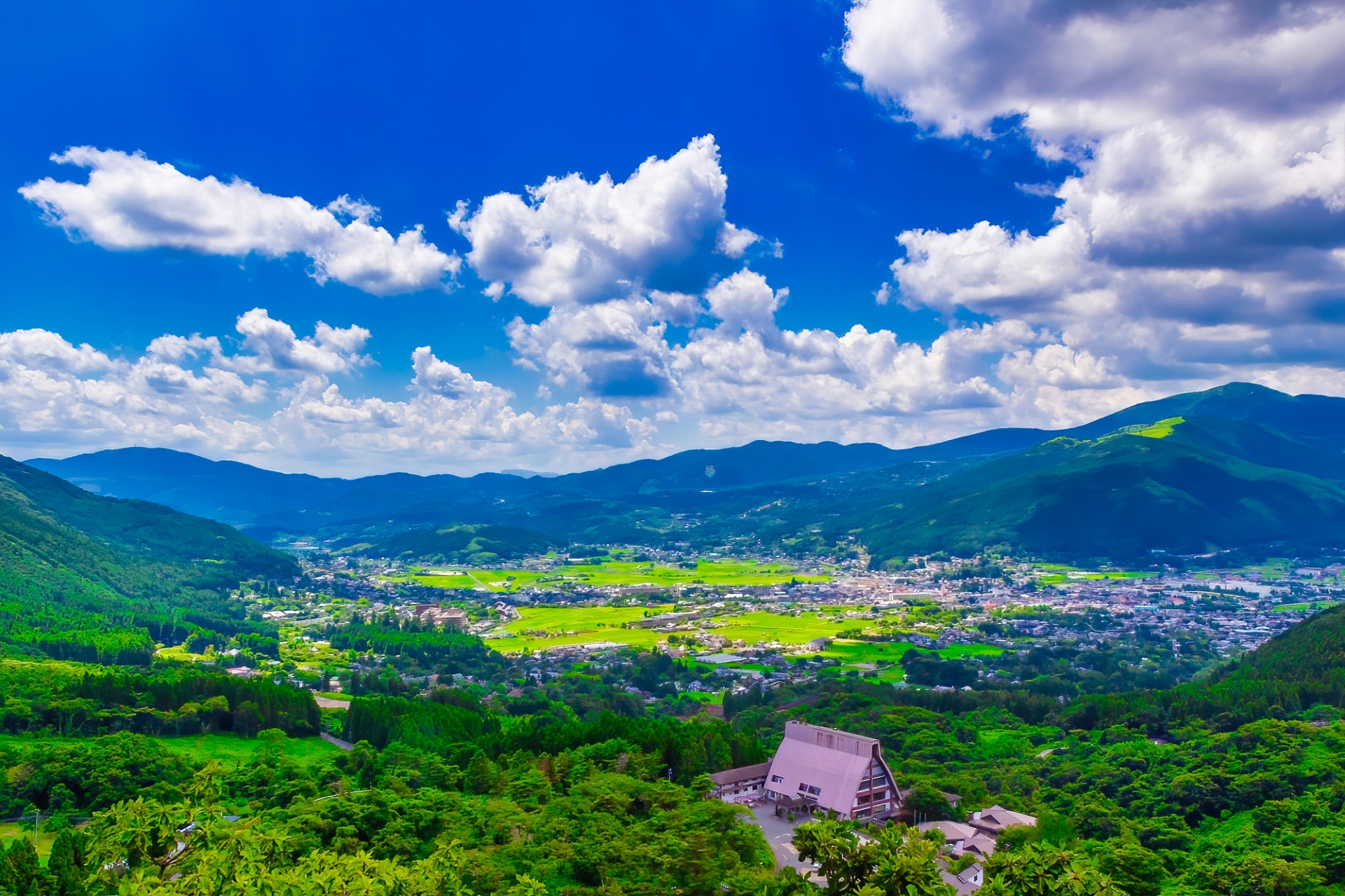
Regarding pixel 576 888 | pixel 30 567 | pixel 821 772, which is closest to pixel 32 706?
pixel 576 888

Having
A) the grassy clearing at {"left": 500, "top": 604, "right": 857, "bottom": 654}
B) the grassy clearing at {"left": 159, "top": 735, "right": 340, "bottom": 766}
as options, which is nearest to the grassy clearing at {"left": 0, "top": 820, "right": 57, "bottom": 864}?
the grassy clearing at {"left": 159, "top": 735, "right": 340, "bottom": 766}

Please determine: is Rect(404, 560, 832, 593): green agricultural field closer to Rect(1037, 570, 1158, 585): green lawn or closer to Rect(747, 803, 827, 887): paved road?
Rect(1037, 570, 1158, 585): green lawn

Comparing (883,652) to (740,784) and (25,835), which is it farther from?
(25,835)

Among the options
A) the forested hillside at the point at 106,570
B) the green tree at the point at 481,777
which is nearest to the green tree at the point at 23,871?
the green tree at the point at 481,777

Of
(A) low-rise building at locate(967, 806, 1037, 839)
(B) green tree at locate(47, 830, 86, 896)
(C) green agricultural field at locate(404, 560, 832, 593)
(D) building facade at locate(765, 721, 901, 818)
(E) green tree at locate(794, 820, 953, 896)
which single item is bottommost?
(C) green agricultural field at locate(404, 560, 832, 593)

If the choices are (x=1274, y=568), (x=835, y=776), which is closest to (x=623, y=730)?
(x=835, y=776)

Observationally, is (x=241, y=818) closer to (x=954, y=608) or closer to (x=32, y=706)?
(x=32, y=706)
